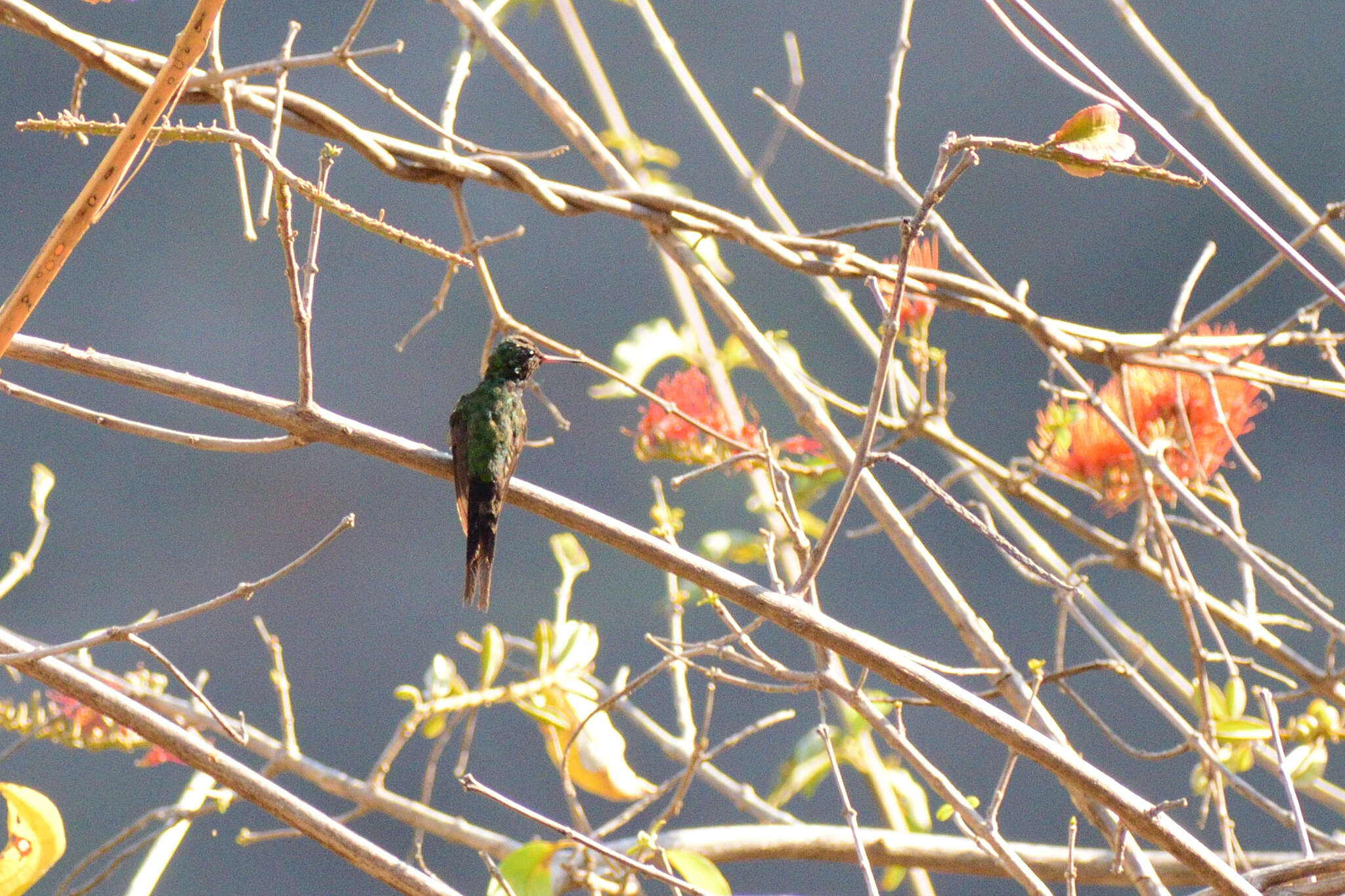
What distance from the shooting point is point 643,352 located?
6.15 ft

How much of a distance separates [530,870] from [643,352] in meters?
0.93

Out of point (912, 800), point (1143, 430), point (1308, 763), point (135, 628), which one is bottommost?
point (912, 800)

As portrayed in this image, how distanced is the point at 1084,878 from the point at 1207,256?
2.39 feet

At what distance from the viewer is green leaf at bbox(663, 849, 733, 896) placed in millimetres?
1125

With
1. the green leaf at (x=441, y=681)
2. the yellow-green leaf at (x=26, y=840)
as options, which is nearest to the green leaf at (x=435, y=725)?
the green leaf at (x=441, y=681)

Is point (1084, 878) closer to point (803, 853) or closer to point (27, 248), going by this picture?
point (803, 853)

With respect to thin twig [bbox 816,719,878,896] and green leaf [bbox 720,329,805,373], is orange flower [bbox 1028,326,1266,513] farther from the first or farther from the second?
thin twig [bbox 816,719,878,896]

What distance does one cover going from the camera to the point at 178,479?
258 centimetres

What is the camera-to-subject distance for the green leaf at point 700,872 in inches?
44.3

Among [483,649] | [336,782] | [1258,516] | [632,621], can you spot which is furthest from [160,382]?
[1258,516]

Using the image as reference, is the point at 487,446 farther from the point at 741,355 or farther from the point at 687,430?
the point at 741,355

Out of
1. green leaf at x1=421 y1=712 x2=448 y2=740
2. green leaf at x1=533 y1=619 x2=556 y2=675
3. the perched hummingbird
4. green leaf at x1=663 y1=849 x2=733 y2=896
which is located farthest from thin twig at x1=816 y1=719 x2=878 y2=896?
green leaf at x1=421 y1=712 x2=448 y2=740

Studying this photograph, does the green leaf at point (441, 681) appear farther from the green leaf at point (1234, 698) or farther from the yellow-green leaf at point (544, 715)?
the green leaf at point (1234, 698)

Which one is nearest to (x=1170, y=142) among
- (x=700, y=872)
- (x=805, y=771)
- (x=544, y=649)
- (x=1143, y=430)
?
(x=700, y=872)
